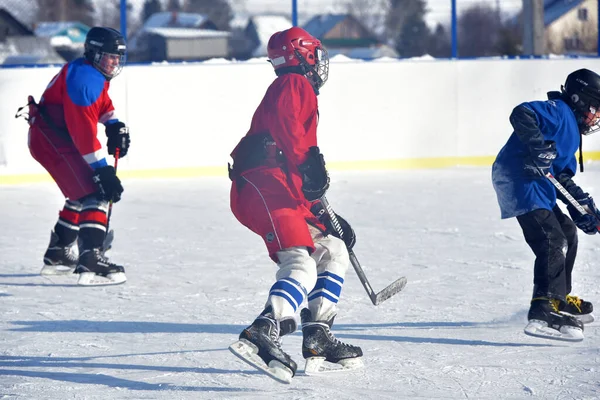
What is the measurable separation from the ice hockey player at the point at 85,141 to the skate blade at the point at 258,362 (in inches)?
74.6

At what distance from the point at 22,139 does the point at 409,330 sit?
5569 mm

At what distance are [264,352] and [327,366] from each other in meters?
0.33

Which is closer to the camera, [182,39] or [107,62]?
[107,62]

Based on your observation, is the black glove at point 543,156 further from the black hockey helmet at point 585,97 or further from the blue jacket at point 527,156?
the black hockey helmet at point 585,97

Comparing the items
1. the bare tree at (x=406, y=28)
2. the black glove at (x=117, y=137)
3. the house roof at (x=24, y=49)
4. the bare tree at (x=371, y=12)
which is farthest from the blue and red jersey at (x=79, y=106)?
the house roof at (x=24, y=49)

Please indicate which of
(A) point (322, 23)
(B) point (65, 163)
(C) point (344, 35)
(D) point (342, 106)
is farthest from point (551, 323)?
(C) point (344, 35)

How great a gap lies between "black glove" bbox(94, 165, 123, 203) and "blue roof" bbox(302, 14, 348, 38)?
620 cm

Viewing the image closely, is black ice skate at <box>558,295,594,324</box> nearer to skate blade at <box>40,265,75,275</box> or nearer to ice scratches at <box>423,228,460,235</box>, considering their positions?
ice scratches at <box>423,228,460,235</box>

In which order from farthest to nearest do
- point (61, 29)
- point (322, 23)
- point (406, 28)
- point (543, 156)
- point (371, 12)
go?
point (61, 29)
point (406, 28)
point (371, 12)
point (322, 23)
point (543, 156)

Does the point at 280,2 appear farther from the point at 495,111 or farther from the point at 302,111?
the point at 302,111

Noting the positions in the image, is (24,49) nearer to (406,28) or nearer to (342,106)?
(406,28)

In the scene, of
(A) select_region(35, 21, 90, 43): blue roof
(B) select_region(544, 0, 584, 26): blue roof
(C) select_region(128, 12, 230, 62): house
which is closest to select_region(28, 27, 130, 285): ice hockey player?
(B) select_region(544, 0, 584, 26): blue roof

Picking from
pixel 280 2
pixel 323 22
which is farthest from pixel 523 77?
pixel 323 22

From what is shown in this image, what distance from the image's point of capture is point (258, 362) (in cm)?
279
